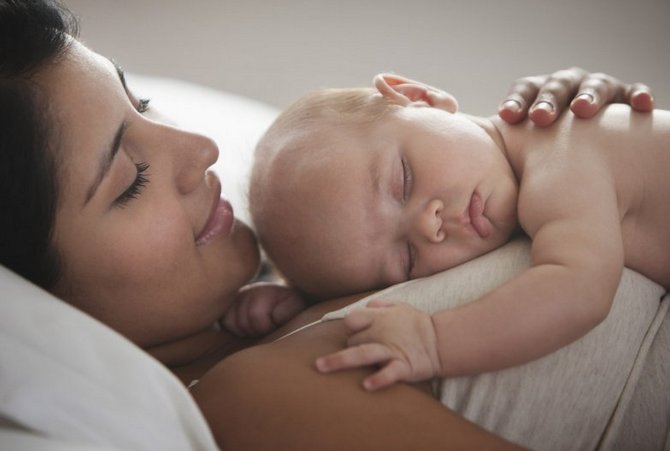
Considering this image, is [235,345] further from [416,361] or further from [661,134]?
[661,134]

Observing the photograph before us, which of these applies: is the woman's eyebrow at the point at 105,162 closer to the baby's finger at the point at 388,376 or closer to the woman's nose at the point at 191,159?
the woman's nose at the point at 191,159

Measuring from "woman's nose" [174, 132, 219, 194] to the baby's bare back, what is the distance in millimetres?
518

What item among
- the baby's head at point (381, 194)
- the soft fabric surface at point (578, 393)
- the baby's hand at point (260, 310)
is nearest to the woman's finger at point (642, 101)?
the baby's head at point (381, 194)

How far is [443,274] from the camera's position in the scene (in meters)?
1.00

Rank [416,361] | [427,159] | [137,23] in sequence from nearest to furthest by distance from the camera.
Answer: [416,361], [427,159], [137,23]

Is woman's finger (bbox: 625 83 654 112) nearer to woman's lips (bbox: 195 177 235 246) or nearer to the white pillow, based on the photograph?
woman's lips (bbox: 195 177 235 246)

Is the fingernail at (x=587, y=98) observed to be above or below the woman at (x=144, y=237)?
above

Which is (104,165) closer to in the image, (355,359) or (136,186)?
(136,186)

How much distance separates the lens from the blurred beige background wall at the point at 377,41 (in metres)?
1.98

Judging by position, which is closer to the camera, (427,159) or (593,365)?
(593,365)

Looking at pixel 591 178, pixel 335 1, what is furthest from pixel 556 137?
pixel 335 1

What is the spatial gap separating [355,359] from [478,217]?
36 centimetres

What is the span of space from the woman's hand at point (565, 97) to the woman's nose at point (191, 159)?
0.54 metres

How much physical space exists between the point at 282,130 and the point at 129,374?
676mm
